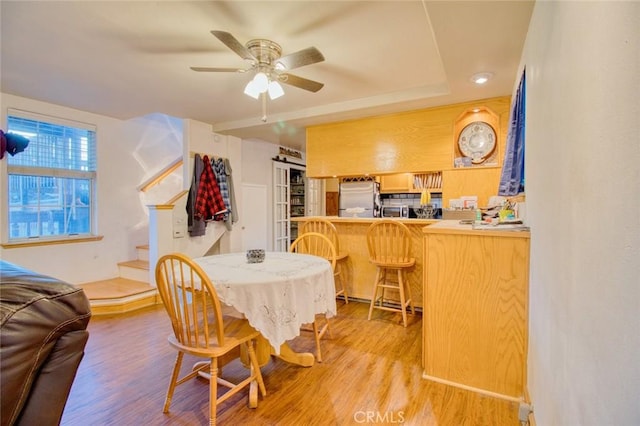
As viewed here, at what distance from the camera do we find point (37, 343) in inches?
27.0

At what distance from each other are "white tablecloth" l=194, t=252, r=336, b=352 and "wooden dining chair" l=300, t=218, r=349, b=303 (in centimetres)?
149

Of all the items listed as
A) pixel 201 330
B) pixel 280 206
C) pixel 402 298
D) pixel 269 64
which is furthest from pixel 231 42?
pixel 280 206

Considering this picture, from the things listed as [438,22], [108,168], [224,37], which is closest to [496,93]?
[438,22]

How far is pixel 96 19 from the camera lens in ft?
6.59

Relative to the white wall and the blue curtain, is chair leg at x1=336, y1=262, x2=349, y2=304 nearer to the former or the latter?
the blue curtain

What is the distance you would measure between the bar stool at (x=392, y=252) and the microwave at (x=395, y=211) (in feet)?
8.79

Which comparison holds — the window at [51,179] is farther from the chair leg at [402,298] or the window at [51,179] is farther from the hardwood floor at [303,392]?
the chair leg at [402,298]

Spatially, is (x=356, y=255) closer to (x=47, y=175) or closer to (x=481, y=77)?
(x=481, y=77)

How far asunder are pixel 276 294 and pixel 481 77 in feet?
8.16

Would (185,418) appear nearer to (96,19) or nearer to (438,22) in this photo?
(96,19)

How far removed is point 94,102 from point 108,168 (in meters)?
0.98

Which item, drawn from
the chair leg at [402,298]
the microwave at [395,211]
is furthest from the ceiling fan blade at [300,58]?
the microwave at [395,211]

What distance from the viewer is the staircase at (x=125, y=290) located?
3.43m

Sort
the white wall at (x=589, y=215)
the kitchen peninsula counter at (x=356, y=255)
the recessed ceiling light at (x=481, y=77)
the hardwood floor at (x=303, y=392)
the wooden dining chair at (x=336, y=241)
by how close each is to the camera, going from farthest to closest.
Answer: the kitchen peninsula counter at (x=356, y=255), the wooden dining chair at (x=336, y=241), the recessed ceiling light at (x=481, y=77), the hardwood floor at (x=303, y=392), the white wall at (x=589, y=215)
